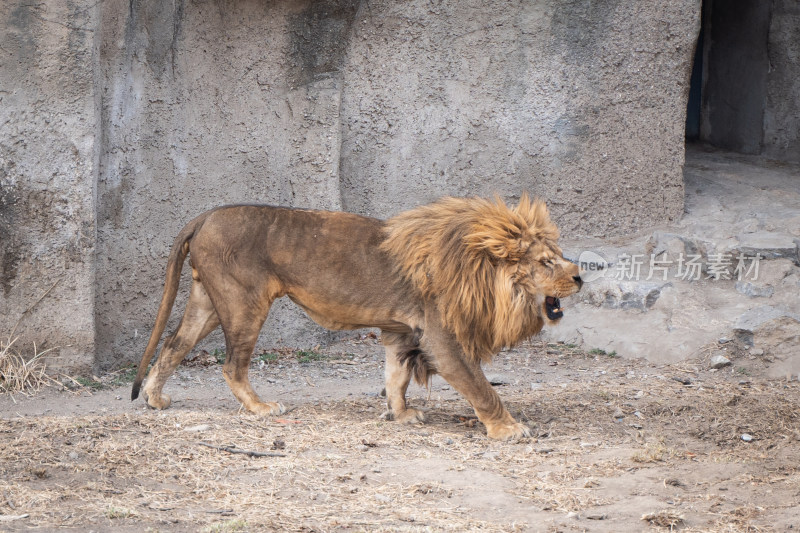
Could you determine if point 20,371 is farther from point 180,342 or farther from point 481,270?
point 481,270

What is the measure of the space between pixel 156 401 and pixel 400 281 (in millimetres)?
1715

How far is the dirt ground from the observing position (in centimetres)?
A: 386

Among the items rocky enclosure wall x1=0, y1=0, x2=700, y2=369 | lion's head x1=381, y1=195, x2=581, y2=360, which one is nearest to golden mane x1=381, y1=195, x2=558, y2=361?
lion's head x1=381, y1=195, x2=581, y2=360

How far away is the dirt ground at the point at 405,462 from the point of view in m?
3.86

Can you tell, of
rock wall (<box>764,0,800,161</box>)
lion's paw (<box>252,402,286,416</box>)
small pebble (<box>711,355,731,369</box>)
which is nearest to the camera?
lion's paw (<box>252,402,286,416</box>)

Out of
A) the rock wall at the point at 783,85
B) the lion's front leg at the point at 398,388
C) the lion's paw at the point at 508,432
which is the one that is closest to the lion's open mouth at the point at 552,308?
the lion's paw at the point at 508,432

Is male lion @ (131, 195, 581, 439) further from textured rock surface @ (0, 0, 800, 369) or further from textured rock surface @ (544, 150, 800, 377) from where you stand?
textured rock surface @ (544, 150, 800, 377)

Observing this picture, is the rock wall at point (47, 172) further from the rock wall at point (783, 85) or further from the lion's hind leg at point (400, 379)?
the rock wall at point (783, 85)

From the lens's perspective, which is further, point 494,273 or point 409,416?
point 409,416

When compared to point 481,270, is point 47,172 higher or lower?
higher

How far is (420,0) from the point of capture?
831cm

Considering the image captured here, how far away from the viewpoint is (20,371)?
6543 mm

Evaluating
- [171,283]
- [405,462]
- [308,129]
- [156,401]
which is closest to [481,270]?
[405,462]

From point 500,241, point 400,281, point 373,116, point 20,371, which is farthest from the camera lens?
point 373,116
